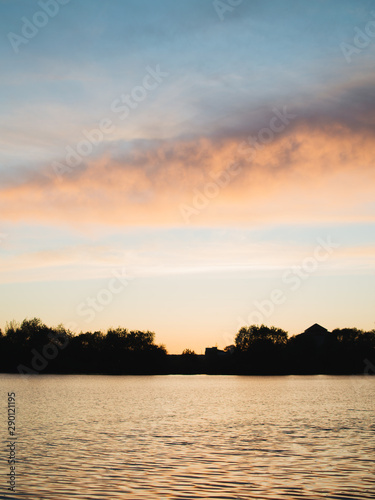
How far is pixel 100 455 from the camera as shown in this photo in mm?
37469

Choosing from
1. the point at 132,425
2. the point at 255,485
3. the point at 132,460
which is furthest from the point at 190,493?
the point at 132,425

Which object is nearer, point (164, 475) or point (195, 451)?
point (164, 475)

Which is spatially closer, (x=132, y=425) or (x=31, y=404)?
(x=132, y=425)

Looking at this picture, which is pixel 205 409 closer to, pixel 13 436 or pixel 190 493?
pixel 13 436

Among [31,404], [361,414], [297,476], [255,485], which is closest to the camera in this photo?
[255,485]

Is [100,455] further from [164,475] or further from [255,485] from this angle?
[255,485]

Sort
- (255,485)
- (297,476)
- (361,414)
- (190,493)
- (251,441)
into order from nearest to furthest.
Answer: (190,493) < (255,485) < (297,476) < (251,441) < (361,414)

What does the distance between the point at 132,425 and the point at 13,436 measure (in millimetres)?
13604

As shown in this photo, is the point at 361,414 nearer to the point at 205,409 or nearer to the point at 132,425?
the point at 205,409

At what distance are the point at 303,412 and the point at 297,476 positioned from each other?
44339 millimetres

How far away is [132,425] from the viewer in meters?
56.4

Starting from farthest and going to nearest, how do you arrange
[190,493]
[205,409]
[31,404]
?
[31,404], [205,409], [190,493]

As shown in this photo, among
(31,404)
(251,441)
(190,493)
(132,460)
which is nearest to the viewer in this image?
(190,493)

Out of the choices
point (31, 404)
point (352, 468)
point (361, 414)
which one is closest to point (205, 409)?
point (361, 414)
